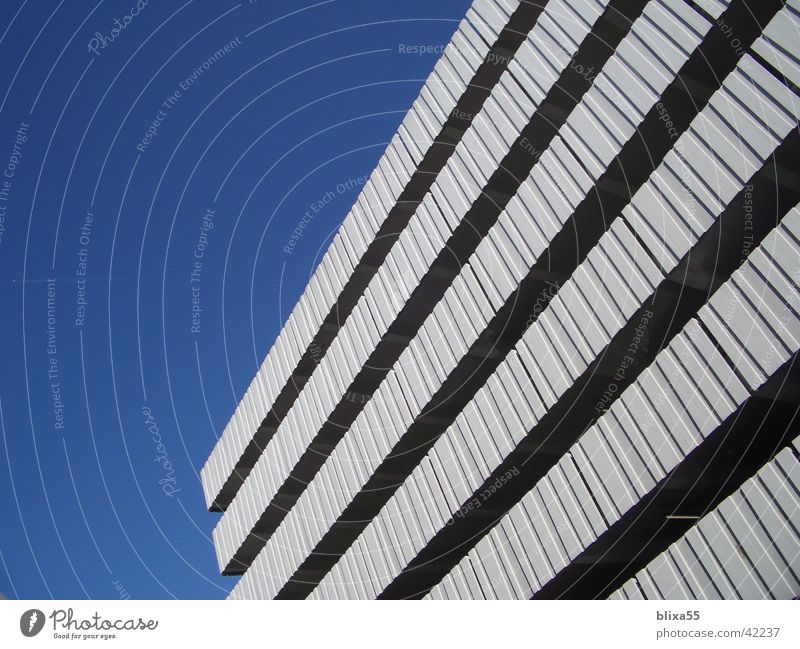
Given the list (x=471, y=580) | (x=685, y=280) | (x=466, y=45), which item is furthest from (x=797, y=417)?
(x=466, y=45)

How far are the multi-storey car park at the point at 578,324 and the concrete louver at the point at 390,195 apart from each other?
13cm

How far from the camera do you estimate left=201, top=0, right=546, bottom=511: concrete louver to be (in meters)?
21.9

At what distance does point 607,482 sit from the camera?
1367 cm

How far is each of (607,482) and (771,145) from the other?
24.9 ft

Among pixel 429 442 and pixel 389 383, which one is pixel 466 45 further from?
pixel 429 442

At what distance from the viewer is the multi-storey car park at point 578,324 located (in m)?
11.7

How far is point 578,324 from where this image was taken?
15156mm

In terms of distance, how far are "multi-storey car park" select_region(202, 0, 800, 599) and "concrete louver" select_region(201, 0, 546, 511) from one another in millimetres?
133
